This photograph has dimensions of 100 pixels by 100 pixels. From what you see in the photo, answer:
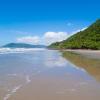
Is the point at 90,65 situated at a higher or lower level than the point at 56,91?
lower

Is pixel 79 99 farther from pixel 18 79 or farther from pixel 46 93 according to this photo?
pixel 18 79

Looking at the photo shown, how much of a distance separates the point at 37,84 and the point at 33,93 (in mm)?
2033

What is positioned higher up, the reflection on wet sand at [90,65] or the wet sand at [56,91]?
the wet sand at [56,91]

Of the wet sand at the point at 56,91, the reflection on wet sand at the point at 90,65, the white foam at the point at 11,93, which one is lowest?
the reflection on wet sand at the point at 90,65

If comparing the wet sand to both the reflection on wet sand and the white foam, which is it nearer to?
the white foam

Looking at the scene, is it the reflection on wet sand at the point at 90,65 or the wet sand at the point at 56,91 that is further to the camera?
the reflection on wet sand at the point at 90,65

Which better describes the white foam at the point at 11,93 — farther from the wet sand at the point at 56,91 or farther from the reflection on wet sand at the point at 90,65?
the reflection on wet sand at the point at 90,65

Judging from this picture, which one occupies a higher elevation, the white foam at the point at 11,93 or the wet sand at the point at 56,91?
the white foam at the point at 11,93

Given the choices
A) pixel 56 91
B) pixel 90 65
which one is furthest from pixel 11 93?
pixel 90 65

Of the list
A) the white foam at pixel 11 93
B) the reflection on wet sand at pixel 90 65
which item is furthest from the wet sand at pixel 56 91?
the reflection on wet sand at pixel 90 65

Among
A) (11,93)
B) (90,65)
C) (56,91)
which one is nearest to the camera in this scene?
(11,93)

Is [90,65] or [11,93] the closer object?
[11,93]

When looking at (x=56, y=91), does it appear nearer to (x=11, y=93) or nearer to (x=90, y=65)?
(x=11, y=93)

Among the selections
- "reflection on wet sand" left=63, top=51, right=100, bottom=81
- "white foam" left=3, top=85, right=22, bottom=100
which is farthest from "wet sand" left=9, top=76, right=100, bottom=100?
"reflection on wet sand" left=63, top=51, right=100, bottom=81
